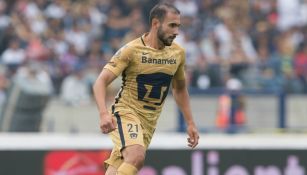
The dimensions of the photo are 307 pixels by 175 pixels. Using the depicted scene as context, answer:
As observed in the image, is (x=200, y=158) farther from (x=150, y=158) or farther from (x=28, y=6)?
(x=28, y=6)

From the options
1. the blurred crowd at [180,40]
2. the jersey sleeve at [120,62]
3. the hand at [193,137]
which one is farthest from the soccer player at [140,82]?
the blurred crowd at [180,40]

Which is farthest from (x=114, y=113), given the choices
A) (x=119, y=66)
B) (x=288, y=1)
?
(x=288, y=1)

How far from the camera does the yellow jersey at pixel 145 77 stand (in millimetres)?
7855

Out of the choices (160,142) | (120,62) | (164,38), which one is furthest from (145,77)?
(160,142)

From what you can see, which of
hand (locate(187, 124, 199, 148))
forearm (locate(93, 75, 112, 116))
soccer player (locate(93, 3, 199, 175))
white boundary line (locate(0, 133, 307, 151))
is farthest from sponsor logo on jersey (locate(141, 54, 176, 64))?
white boundary line (locate(0, 133, 307, 151))

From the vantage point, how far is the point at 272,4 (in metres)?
18.2

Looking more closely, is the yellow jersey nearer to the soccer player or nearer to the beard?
the soccer player

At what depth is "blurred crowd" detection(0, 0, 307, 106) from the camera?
1478 centimetres

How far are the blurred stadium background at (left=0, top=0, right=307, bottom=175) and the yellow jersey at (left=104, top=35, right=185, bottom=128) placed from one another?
299cm

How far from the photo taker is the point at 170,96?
45.6 ft

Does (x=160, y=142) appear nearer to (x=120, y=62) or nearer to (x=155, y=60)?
(x=155, y=60)

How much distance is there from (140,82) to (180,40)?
345 inches

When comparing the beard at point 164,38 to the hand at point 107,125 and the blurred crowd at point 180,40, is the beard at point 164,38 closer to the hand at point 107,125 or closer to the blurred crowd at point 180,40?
the hand at point 107,125

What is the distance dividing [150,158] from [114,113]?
317cm
